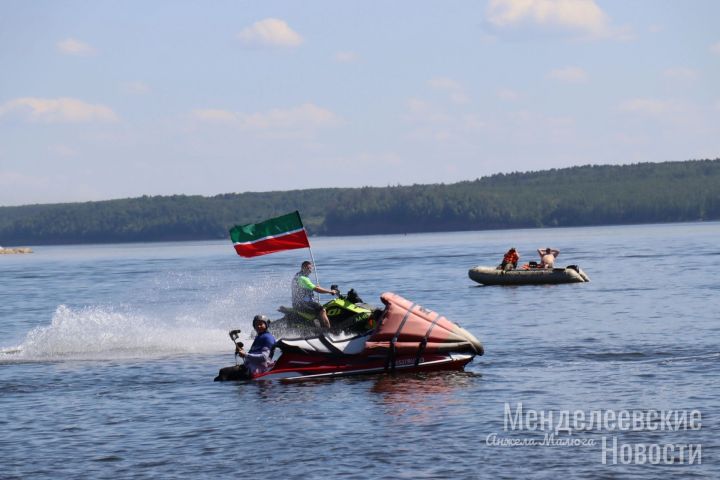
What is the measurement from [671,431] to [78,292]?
5153cm

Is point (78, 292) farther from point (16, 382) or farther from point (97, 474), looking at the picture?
point (97, 474)

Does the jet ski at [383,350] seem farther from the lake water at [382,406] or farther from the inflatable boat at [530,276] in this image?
the inflatable boat at [530,276]

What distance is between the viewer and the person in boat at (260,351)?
76.5 ft

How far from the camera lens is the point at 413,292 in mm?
54625

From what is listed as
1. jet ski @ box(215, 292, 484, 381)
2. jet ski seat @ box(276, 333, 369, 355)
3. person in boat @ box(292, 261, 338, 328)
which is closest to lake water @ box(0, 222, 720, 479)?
jet ski @ box(215, 292, 484, 381)

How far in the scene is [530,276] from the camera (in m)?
54.2

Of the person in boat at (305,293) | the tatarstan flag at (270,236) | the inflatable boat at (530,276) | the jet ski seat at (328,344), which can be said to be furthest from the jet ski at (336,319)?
the inflatable boat at (530,276)

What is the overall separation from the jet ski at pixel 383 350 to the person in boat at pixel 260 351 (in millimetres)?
119

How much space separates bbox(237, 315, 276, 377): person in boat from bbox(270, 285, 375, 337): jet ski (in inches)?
76.6

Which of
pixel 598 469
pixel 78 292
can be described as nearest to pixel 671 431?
pixel 598 469

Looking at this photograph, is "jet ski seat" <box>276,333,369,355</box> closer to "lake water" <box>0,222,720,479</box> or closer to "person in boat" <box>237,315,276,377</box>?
"person in boat" <box>237,315,276,377</box>

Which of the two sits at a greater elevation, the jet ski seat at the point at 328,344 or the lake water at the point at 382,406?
the jet ski seat at the point at 328,344

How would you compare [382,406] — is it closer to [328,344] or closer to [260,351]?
[328,344]

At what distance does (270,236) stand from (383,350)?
4737mm
